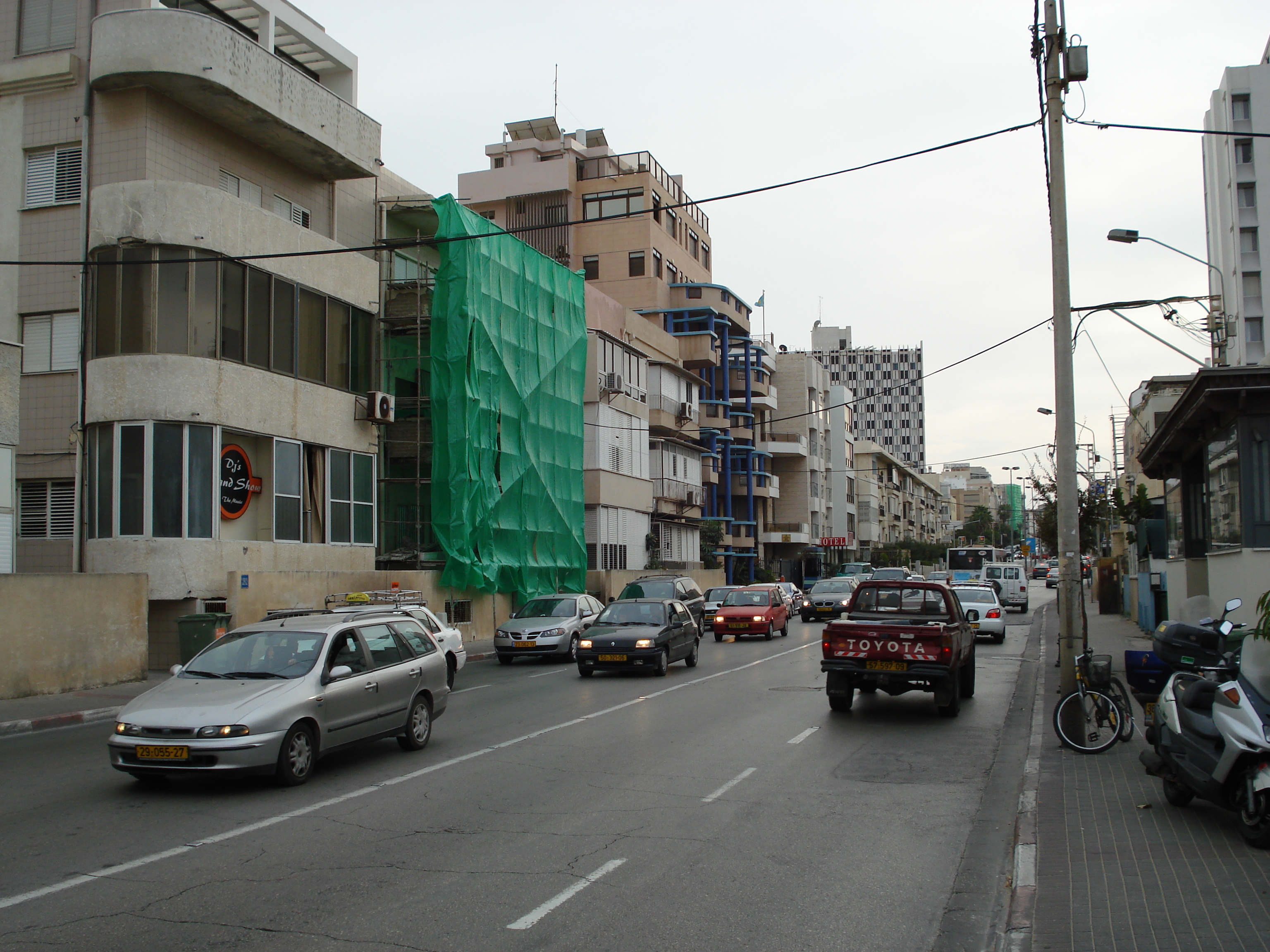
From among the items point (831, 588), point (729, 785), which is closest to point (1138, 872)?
point (729, 785)

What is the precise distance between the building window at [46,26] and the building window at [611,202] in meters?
38.0

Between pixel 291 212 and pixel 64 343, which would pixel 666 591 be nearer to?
pixel 291 212

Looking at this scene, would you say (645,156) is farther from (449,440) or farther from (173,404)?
(173,404)

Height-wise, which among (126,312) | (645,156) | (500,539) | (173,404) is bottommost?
Answer: (500,539)

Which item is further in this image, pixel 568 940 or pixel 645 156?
pixel 645 156

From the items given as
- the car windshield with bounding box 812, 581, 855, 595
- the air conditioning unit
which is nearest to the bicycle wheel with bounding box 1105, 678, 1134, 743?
the air conditioning unit

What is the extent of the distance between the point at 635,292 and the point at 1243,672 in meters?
55.6

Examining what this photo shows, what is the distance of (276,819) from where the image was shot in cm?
850

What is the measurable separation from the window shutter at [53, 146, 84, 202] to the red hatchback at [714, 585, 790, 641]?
1937 centimetres

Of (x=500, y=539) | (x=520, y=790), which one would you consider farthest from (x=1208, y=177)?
(x=520, y=790)

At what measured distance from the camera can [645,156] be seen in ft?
202

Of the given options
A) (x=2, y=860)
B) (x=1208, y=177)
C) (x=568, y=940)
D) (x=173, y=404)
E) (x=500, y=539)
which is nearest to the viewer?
(x=568, y=940)

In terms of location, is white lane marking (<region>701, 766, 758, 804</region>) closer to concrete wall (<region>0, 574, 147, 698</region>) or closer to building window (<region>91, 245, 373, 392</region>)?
concrete wall (<region>0, 574, 147, 698</region>)

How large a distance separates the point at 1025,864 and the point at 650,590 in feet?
80.2
